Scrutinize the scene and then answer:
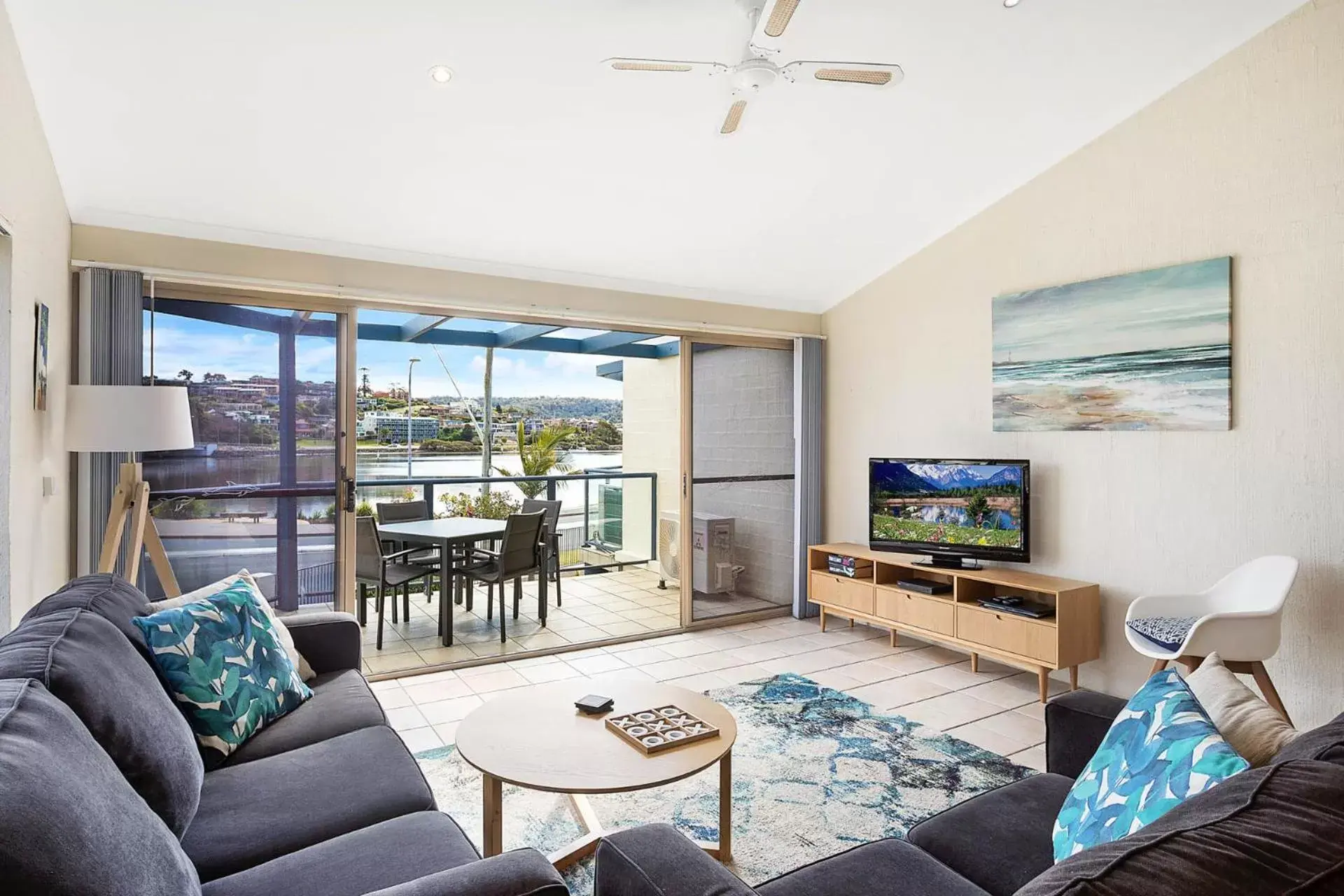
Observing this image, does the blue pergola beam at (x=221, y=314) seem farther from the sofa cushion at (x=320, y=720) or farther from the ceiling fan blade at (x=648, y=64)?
the ceiling fan blade at (x=648, y=64)

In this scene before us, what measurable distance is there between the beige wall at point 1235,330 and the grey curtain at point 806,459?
105cm

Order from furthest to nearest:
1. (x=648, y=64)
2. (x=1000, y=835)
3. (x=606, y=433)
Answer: (x=606, y=433) < (x=648, y=64) < (x=1000, y=835)

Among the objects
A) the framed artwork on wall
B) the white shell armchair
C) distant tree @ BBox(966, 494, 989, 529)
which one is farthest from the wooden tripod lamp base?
the white shell armchair

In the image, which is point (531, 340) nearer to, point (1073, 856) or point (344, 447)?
point (344, 447)

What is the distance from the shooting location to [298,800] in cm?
181

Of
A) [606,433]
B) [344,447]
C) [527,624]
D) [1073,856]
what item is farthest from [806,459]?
[1073,856]

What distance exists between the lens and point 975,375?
4500mm

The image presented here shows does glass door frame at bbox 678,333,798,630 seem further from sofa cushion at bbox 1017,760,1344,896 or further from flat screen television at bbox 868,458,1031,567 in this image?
sofa cushion at bbox 1017,760,1344,896

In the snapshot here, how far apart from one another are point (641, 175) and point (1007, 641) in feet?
10.0

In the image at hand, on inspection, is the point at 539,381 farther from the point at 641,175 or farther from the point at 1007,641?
the point at 1007,641

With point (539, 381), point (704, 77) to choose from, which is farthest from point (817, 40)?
point (539, 381)

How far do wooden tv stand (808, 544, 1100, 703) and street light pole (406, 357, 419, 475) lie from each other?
14.1 feet

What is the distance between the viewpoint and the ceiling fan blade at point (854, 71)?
2557 mm

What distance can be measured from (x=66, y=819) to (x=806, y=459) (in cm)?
491
